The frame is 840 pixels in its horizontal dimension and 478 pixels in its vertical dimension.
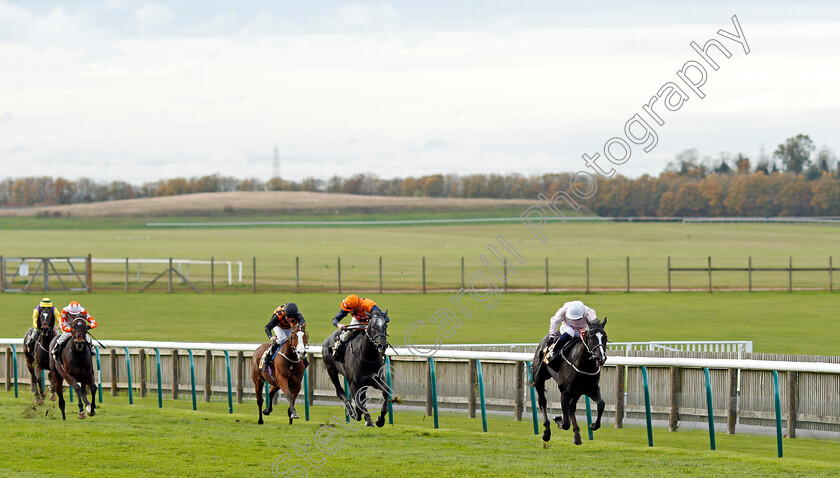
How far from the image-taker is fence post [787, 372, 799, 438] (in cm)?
1298

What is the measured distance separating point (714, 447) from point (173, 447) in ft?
17.9

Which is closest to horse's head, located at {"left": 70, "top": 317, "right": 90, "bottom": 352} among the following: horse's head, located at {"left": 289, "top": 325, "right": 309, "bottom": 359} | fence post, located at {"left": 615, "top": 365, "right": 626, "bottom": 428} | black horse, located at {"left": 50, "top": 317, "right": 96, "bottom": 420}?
black horse, located at {"left": 50, "top": 317, "right": 96, "bottom": 420}

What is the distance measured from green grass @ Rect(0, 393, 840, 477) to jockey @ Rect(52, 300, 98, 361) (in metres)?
0.91

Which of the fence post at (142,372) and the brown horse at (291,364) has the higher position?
the brown horse at (291,364)

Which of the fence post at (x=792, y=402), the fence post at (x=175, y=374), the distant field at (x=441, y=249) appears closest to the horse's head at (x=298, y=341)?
the fence post at (x=792, y=402)

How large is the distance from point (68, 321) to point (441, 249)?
60.7 meters

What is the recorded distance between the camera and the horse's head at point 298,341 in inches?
513

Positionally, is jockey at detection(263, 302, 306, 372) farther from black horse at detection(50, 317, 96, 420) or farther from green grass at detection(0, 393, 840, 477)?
black horse at detection(50, 317, 96, 420)

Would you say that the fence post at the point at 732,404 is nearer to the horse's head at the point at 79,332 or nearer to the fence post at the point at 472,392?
the fence post at the point at 472,392

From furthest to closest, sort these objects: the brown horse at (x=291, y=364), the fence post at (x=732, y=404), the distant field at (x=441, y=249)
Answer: the distant field at (x=441, y=249), the fence post at (x=732, y=404), the brown horse at (x=291, y=364)

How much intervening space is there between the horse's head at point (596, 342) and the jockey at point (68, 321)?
723cm

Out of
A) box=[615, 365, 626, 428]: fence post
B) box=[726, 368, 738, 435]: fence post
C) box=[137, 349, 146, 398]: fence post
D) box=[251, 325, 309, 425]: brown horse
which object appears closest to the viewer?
box=[251, 325, 309, 425]: brown horse

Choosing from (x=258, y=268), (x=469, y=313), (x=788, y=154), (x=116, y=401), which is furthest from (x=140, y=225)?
(x=116, y=401)

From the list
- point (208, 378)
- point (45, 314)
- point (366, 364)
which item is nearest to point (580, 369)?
point (366, 364)
